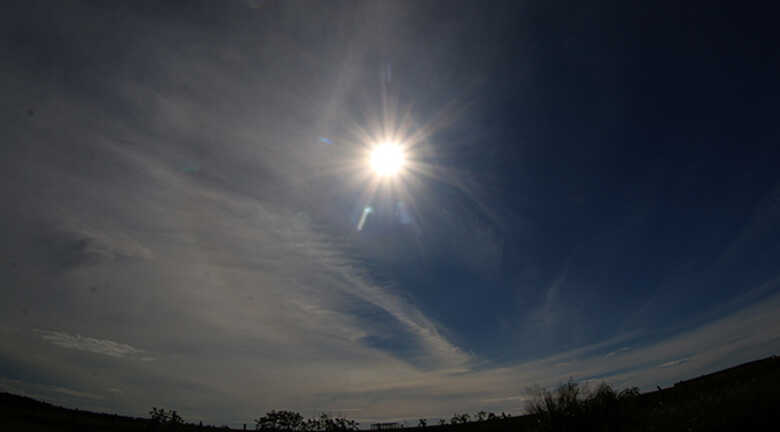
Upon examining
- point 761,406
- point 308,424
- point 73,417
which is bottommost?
point 308,424

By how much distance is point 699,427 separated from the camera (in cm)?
1210

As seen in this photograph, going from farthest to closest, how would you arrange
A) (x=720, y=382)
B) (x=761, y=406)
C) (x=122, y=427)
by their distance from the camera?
(x=122, y=427) → (x=720, y=382) → (x=761, y=406)

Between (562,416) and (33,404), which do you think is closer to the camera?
(562,416)

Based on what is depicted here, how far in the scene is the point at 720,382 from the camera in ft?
103

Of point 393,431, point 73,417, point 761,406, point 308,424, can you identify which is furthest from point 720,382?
point 73,417

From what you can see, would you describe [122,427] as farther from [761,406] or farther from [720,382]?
[720,382]

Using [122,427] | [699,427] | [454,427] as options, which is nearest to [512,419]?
[454,427]

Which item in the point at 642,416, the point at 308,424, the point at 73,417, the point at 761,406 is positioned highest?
the point at 761,406

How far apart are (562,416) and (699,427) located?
6.72 m

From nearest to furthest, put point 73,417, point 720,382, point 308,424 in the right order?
point 720,382, point 73,417, point 308,424

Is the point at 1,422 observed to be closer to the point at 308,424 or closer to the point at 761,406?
the point at 308,424

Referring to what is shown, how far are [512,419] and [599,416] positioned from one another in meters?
41.3

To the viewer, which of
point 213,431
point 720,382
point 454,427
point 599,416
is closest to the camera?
point 599,416

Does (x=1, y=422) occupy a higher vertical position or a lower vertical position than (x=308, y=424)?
higher
